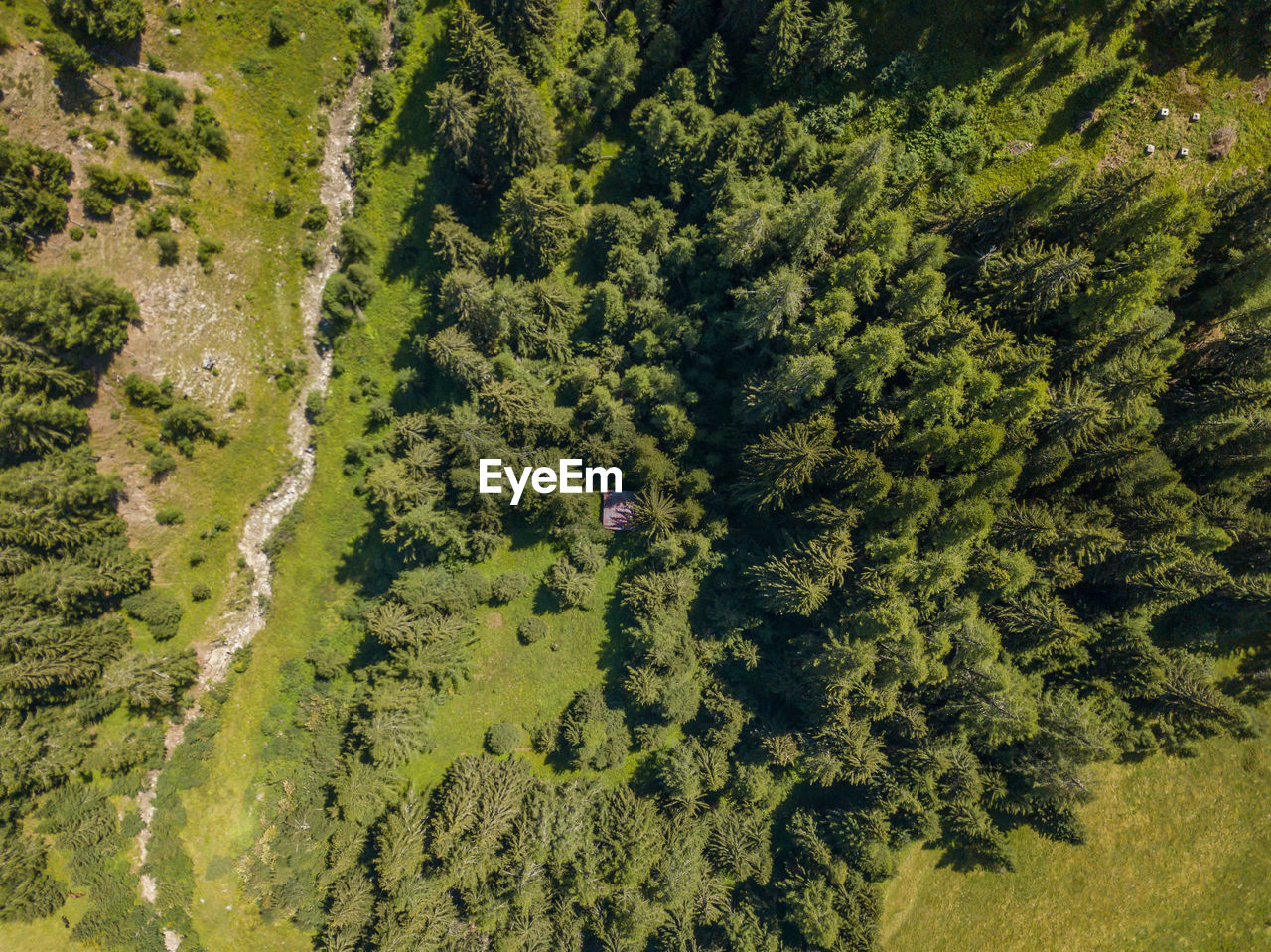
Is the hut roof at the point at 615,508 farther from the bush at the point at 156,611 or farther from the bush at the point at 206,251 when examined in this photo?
the bush at the point at 206,251

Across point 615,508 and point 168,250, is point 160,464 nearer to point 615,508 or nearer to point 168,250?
point 168,250

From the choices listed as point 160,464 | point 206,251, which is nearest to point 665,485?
point 160,464

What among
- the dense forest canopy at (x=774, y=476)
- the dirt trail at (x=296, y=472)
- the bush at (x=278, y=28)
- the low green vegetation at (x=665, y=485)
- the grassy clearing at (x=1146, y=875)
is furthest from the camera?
the dirt trail at (x=296, y=472)

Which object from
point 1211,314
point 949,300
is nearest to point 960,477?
point 949,300

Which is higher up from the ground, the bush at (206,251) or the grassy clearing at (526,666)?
the bush at (206,251)

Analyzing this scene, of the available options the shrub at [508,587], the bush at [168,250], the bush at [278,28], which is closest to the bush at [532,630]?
the shrub at [508,587]

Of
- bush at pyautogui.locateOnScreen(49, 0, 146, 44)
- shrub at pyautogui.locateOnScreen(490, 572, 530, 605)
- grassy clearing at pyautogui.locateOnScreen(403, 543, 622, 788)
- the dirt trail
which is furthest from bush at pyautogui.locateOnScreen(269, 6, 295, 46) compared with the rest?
shrub at pyautogui.locateOnScreen(490, 572, 530, 605)

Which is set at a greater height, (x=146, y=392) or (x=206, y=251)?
(x=206, y=251)
